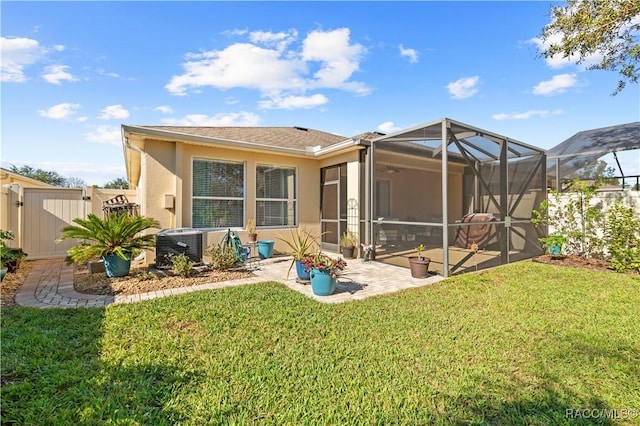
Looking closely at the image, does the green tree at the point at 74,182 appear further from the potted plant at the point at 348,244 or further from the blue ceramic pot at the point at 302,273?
the blue ceramic pot at the point at 302,273

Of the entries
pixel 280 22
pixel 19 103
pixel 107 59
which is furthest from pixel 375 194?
pixel 19 103

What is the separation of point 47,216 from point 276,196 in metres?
6.52

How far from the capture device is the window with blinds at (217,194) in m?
7.37

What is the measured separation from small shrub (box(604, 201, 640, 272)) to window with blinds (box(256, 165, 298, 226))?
27.0ft

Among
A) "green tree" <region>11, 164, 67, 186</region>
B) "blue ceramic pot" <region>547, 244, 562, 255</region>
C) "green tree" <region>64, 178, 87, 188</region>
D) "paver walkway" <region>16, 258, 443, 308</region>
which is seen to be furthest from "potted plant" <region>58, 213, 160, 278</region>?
"green tree" <region>64, 178, 87, 188</region>

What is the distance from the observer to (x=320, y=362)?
8.58 ft

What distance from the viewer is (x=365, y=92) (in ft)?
34.7

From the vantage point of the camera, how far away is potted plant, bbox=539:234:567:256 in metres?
7.93

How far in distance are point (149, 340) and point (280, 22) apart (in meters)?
7.59

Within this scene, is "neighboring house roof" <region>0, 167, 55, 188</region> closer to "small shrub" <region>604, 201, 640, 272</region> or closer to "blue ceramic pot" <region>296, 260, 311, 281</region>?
"blue ceramic pot" <region>296, 260, 311, 281</region>

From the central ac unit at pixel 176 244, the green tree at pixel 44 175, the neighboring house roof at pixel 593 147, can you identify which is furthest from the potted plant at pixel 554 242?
the green tree at pixel 44 175

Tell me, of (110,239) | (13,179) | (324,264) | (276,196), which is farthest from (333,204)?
(13,179)

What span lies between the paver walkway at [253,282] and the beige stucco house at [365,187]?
993mm

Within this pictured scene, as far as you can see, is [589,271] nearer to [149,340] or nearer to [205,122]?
[149,340]
